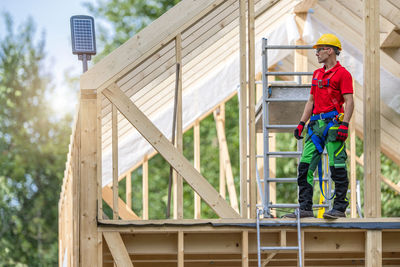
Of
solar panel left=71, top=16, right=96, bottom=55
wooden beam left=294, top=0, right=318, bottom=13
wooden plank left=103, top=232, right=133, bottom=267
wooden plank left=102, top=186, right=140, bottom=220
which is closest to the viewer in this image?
wooden plank left=103, top=232, right=133, bottom=267

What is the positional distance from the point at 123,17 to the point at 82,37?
64.9ft

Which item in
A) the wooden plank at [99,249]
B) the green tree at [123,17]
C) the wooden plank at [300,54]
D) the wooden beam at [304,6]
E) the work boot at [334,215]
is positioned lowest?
the wooden plank at [99,249]

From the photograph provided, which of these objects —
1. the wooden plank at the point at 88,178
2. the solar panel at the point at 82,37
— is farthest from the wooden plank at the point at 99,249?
the solar panel at the point at 82,37

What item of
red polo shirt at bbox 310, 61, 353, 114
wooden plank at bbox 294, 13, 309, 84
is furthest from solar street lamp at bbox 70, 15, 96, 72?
wooden plank at bbox 294, 13, 309, 84

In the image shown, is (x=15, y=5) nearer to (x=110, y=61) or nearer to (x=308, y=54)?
(x=308, y=54)

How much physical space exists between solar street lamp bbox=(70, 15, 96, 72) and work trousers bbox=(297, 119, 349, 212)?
7.54 feet

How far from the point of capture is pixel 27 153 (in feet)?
94.7

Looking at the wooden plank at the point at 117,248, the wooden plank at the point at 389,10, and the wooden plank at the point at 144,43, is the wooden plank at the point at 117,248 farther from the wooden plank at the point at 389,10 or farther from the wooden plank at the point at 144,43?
the wooden plank at the point at 389,10

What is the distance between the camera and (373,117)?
7164 mm

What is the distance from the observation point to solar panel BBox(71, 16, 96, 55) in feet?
25.4

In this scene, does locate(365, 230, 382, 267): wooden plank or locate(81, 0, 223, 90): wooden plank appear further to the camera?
locate(365, 230, 382, 267): wooden plank

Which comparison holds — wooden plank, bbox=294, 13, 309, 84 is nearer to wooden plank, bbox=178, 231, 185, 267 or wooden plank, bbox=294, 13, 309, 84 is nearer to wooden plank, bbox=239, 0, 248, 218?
wooden plank, bbox=239, 0, 248, 218

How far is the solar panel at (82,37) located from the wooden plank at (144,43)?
97 cm

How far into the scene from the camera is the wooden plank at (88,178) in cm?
678
